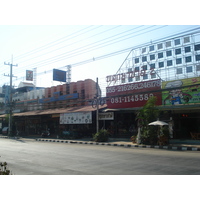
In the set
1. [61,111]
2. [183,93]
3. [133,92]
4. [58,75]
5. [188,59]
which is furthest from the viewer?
[188,59]

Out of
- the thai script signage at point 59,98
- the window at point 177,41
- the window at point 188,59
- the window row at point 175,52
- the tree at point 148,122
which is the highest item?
the window at point 177,41

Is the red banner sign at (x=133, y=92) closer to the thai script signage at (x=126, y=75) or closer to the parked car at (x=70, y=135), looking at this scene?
the thai script signage at (x=126, y=75)

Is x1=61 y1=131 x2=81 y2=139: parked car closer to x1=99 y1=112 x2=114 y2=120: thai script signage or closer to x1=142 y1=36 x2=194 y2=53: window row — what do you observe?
x1=99 y1=112 x2=114 y2=120: thai script signage

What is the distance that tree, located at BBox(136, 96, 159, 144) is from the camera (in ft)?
57.3

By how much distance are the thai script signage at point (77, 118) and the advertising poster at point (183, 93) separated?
8852mm

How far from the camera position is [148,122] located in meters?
17.9

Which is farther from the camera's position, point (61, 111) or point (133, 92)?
point (61, 111)

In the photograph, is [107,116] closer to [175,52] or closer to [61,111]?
[61,111]

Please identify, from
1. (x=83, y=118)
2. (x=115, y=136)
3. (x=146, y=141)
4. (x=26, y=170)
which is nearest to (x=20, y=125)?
(x=83, y=118)

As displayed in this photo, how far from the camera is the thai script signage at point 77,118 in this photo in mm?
24984

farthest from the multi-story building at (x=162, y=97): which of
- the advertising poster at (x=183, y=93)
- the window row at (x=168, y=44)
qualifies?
the window row at (x=168, y=44)

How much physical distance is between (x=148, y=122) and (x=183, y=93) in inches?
162

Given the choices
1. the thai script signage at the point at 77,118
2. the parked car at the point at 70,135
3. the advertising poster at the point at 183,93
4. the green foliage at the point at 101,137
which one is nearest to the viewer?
the advertising poster at the point at 183,93

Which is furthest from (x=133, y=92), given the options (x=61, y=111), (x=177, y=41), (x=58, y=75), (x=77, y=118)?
(x=177, y=41)
